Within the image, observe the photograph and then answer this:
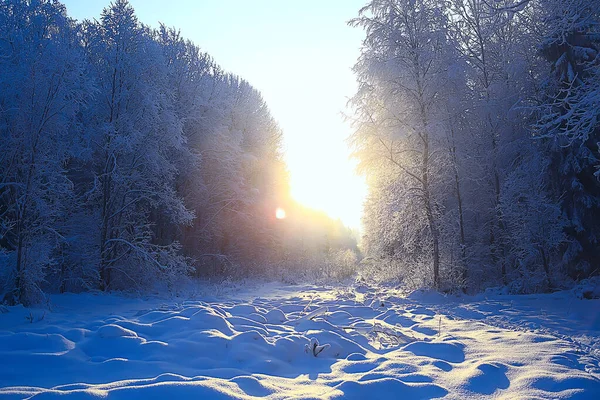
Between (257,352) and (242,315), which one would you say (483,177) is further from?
(257,352)

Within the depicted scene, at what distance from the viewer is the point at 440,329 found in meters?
5.32

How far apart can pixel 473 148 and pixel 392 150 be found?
9.30 feet

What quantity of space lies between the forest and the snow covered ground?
3028 mm

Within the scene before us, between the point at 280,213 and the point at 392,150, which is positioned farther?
the point at 280,213

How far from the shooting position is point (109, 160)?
10.7 metres

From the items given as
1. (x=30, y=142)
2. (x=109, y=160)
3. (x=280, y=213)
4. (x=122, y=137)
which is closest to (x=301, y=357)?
(x=30, y=142)

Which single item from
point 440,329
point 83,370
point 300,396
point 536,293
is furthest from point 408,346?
point 536,293

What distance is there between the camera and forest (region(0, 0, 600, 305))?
780 cm

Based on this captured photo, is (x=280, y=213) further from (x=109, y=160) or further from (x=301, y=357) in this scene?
(x=301, y=357)

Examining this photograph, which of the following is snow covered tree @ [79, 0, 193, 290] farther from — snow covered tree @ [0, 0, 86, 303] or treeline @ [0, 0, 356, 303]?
snow covered tree @ [0, 0, 86, 303]

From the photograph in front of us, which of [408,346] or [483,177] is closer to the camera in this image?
[408,346]

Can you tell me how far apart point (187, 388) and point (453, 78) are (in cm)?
989

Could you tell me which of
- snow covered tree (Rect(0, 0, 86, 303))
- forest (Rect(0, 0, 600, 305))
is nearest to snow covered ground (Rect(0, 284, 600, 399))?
snow covered tree (Rect(0, 0, 86, 303))

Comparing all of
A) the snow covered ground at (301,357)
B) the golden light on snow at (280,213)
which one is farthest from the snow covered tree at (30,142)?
the golden light on snow at (280,213)
